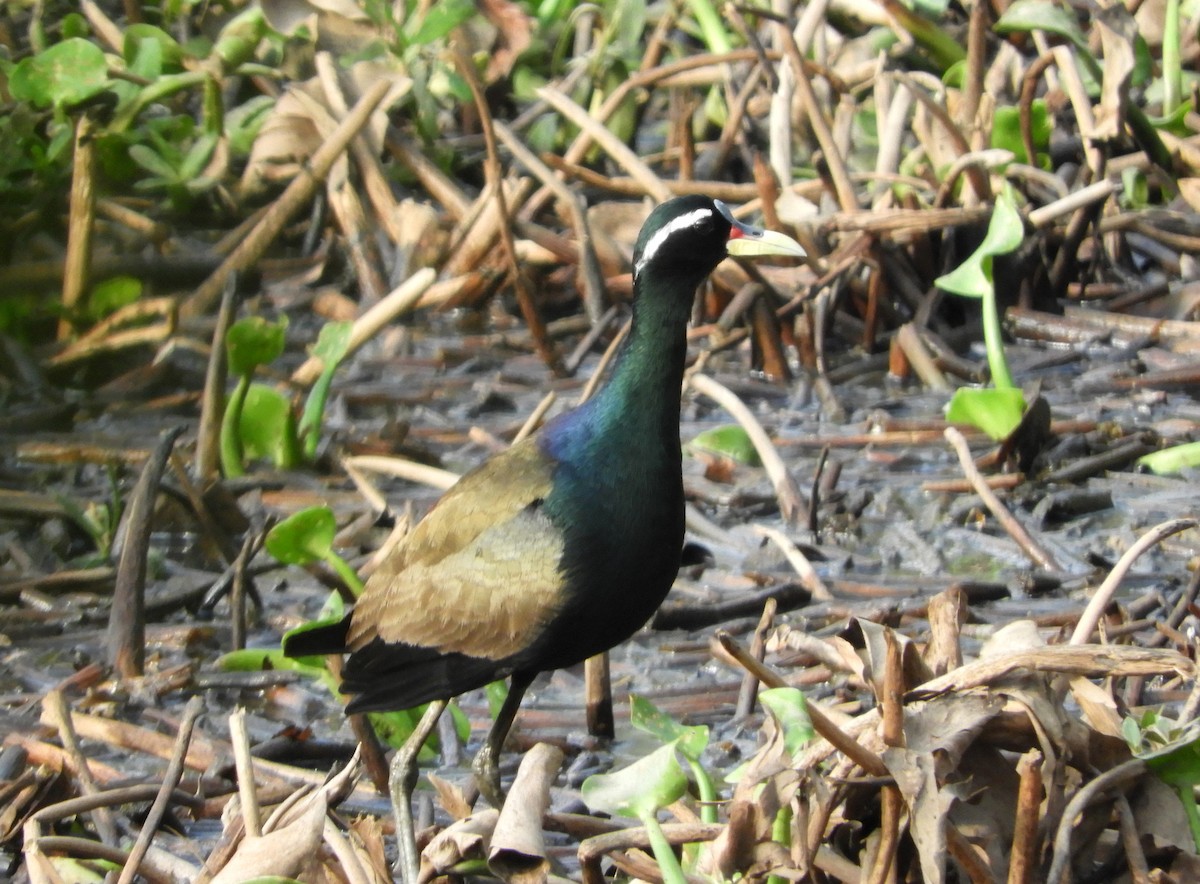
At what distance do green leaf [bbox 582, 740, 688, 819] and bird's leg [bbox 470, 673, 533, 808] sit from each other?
752mm

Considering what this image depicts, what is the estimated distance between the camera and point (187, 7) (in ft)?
21.8

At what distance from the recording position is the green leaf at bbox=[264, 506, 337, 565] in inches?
129

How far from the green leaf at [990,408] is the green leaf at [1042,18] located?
1485 mm

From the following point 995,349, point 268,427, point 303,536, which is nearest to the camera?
point 303,536

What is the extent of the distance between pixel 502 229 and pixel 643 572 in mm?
2482

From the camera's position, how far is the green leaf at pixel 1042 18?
512 centimetres

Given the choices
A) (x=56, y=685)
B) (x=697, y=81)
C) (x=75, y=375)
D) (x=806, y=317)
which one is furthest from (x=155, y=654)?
(x=697, y=81)

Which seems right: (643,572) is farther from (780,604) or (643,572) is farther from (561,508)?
(780,604)

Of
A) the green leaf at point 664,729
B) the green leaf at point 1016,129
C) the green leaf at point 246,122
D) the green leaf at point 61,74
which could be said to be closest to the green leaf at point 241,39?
the green leaf at point 246,122

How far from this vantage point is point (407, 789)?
2.97m

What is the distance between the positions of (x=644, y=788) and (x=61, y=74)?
12.7ft

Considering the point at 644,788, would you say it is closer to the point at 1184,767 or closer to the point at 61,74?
the point at 1184,767

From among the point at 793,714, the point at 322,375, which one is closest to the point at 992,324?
the point at 322,375

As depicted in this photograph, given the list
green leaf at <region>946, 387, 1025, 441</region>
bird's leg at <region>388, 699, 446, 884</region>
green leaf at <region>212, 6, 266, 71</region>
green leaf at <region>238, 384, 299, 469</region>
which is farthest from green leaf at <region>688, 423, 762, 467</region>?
green leaf at <region>212, 6, 266, 71</region>
